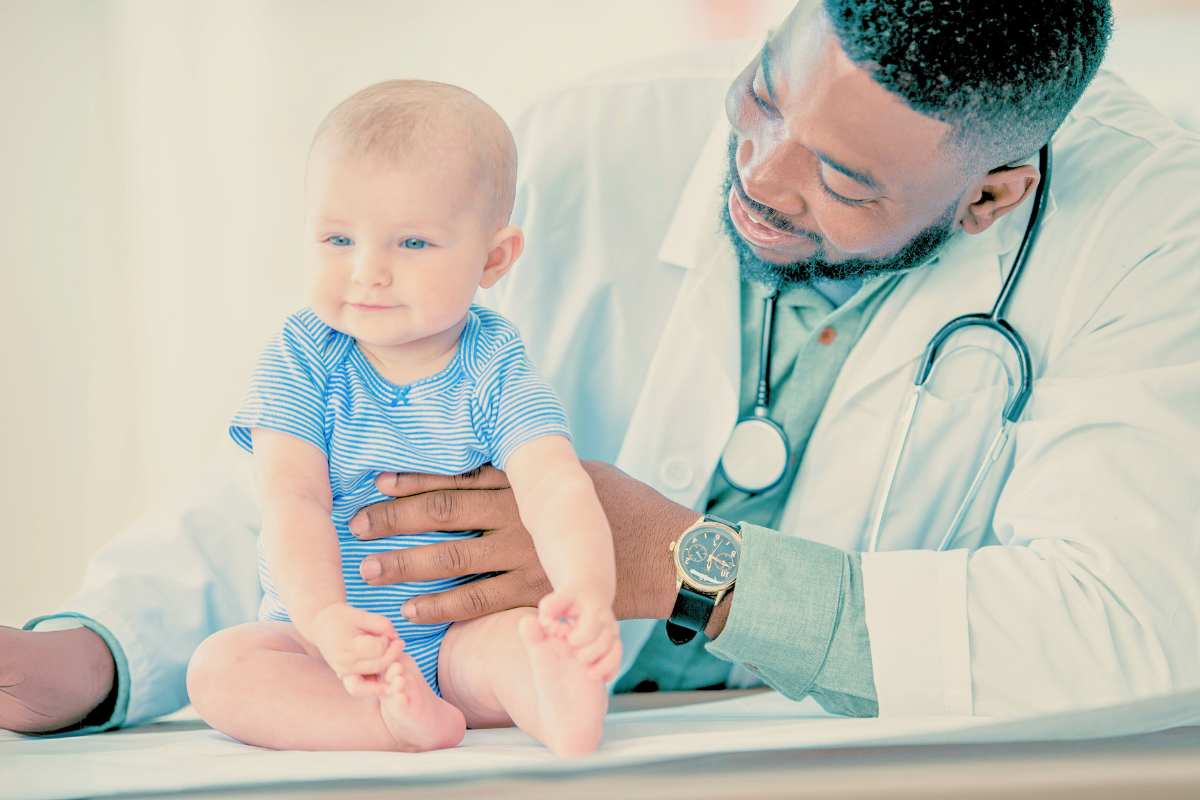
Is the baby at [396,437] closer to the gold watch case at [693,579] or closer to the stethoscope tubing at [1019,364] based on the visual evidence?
the gold watch case at [693,579]

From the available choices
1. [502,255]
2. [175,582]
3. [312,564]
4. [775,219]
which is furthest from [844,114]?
[175,582]

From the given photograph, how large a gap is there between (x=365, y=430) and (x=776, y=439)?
0.59 metres

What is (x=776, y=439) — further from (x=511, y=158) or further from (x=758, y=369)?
(x=511, y=158)

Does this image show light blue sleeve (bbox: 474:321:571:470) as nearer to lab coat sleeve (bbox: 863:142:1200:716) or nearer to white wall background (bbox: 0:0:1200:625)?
lab coat sleeve (bbox: 863:142:1200:716)

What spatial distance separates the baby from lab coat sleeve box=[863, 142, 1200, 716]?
0.42 metres

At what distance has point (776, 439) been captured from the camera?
1136 millimetres

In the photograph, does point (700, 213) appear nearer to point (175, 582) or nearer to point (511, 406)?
point (511, 406)

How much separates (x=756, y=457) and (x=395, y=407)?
0.54 meters

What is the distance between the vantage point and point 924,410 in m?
1.11

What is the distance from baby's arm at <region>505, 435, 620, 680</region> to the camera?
0.63m

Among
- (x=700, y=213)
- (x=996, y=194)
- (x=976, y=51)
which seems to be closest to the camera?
(x=976, y=51)

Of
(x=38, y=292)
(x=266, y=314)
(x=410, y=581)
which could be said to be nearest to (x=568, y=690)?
(x=410, y=581)

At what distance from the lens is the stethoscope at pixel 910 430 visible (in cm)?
107

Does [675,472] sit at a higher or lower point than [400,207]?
lower
